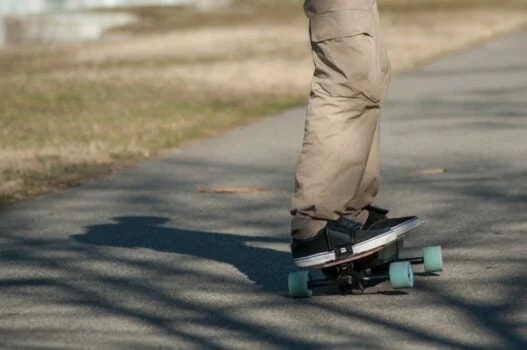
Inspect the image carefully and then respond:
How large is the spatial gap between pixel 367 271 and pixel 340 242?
275mm

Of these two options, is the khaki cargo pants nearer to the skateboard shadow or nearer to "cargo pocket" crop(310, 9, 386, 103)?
"cargo pocket" crop(310, 9, 386, 103)

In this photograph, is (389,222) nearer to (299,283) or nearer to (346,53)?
(299,283)

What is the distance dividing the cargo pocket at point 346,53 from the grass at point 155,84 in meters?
4.36

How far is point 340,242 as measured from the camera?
21.5 ft

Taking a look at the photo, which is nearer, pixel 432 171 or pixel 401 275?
pixel 401 275

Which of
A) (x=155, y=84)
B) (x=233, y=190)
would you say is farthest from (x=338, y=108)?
(x=155, y=84)

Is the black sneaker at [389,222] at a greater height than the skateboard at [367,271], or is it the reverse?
the black sneaker at [389,222]

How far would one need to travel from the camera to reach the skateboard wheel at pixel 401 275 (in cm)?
647

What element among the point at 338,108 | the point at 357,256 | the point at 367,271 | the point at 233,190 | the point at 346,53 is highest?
the point at 346,53

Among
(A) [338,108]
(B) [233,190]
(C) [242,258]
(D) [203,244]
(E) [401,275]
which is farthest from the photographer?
(B) [233,190]

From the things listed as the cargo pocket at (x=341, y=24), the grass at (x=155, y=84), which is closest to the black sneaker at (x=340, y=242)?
the cargo pocket at (x=341, y=24)

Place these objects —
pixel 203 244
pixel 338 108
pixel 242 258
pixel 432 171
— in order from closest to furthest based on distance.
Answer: pixel 338 108, pixel 242 258, pixel 203 244, pixel 432 171

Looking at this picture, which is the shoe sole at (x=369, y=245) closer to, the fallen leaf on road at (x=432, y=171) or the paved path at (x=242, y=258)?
the paved path at (x=242, y=258)

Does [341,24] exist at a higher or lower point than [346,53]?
higher
